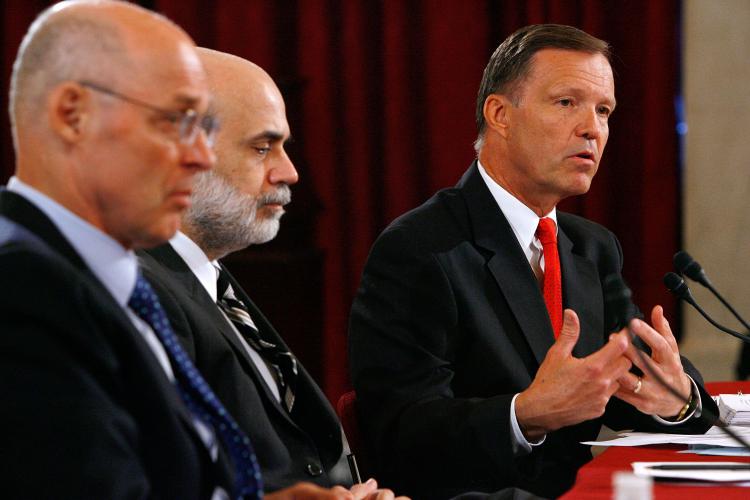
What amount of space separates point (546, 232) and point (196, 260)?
89 cm

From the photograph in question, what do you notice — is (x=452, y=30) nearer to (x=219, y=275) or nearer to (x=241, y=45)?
(x=241, y=45)

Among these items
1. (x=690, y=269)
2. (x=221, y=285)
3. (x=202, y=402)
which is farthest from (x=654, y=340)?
(x=202, y=402)

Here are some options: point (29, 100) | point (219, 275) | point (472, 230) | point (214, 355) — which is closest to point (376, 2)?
point (472, 230)


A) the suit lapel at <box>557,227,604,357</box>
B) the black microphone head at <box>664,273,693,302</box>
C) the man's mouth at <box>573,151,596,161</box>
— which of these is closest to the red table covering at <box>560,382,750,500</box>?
the black microphone head at <box>664,273,693,302</box>

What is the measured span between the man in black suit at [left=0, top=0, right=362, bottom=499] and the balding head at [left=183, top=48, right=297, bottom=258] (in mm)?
782

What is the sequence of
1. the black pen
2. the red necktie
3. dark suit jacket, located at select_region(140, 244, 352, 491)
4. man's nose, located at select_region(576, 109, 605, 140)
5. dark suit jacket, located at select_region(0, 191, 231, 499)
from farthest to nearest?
1. man's nose, located at select_region(576, 109, 605, 140)
2. the red necktie
3. dark suit jacket, located at select_region(140, 244, 352, 491)
4. the black pen
5. dark suit jacket, located at select_region(0, 191, 231, 499)

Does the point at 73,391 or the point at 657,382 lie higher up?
the point at 73,391

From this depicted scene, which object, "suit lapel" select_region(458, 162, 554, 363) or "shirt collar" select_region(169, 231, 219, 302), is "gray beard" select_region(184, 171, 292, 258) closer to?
"shirt collar" select_region(169, 231, 219, 302)

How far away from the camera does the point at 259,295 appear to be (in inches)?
153

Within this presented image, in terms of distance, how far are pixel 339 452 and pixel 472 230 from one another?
2.05 ft

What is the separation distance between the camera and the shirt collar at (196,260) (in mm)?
2053

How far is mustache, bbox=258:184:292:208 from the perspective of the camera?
7.38 feet

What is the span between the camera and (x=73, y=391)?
1.07 meters

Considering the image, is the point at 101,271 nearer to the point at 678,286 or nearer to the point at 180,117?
the point at 180,117
